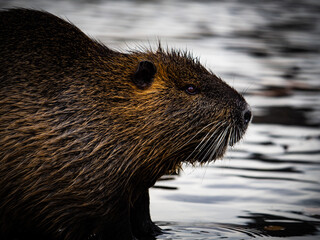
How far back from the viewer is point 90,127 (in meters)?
4.14

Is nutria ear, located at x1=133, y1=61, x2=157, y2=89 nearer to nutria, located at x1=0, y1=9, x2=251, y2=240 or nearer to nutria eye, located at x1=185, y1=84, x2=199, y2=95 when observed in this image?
nutria, located at x1=0, y1=9, x2=251, y2=240

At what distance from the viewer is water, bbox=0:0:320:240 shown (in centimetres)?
480

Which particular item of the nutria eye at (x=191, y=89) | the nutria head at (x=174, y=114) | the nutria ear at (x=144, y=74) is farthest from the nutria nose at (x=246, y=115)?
the nutria ear at (x=144, y=74)

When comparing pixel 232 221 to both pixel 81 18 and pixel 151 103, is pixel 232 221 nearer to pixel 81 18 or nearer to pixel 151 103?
pixel 151 103

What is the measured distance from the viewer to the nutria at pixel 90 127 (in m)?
4.03

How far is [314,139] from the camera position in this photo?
6.90 metres

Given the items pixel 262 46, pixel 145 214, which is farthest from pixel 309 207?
pixel 262 46

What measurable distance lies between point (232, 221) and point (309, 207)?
0.74 meters

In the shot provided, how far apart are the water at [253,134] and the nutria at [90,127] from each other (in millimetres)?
554

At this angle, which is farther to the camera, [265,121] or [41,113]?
[265,121]

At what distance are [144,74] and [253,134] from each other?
113 inches

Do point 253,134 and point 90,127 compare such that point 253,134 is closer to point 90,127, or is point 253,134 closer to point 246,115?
point 246,115

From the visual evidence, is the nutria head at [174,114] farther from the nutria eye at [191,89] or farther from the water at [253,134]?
the water at [253,134]

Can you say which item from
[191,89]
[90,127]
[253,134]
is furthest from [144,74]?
[253,134]
